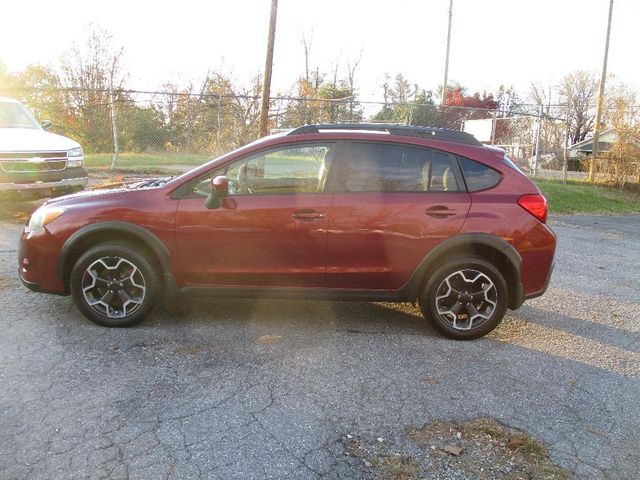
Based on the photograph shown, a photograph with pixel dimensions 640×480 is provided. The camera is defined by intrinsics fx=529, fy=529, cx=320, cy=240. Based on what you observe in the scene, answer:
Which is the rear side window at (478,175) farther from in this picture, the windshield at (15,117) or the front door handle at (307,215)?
the windshield at (15,117)

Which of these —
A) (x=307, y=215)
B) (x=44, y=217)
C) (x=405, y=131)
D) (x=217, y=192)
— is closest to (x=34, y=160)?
(x=44, y=217)

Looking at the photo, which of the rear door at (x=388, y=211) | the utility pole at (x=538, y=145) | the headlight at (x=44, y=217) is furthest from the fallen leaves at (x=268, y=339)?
the utility pole at (x=538, y=145)

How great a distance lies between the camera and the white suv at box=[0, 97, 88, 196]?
8.59m

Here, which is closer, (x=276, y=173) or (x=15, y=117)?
(x=276, y=173)

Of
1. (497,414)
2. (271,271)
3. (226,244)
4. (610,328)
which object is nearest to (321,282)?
(271,271)

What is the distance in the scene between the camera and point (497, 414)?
3230 mm

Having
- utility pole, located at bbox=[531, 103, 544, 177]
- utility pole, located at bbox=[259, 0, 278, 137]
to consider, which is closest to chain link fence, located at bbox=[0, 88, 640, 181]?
utility pole, located at bbox=[531, 103, 544, 177]

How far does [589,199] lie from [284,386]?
51.4 ft

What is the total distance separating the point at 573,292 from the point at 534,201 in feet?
7.47

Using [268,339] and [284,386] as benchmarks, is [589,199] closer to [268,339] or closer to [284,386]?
[268,339]

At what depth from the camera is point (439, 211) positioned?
14.1ft

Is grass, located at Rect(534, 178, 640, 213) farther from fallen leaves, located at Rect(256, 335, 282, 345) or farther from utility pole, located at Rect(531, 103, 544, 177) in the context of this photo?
fallen leaves, located at Rect(256, 335, 282, 345)

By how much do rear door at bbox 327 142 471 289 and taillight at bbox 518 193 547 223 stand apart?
0.47m

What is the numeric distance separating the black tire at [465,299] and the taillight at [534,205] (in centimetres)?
56
